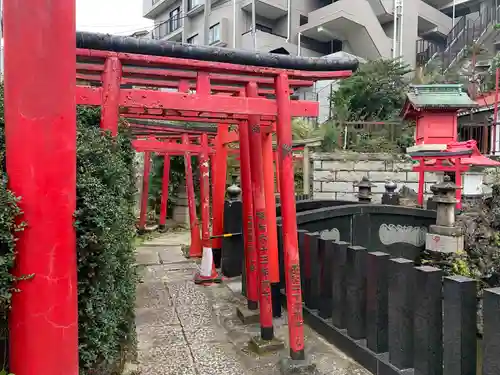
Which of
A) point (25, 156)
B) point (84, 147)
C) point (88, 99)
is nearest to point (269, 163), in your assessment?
point (88, 99)

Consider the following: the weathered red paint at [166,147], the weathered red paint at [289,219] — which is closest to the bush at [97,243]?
the weathered red paint at [289,219]

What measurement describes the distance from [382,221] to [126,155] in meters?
5.00

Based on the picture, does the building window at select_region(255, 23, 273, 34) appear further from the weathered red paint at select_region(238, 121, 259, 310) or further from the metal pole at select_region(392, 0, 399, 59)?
the weathered red paint at select_region(238, 121, 259, 310)

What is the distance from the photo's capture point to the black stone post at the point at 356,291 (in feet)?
13.0

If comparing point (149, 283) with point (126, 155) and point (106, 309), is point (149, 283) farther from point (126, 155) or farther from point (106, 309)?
point (106, 309)

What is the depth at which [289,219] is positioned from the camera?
12.2 ft

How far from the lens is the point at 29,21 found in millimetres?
1994

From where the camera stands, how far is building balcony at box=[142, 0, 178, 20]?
96.3 feet

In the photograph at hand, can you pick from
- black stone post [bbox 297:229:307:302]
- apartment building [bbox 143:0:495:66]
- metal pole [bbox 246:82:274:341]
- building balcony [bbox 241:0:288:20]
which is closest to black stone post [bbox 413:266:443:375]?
metal pole [bbox 246:82:274:341]

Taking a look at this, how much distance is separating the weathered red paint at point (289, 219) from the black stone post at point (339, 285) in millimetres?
722

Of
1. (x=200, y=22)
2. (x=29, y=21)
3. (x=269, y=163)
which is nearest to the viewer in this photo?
(x=29, y=21)

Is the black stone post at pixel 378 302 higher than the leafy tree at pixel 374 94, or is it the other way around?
the leafy tree at pixel 374 94

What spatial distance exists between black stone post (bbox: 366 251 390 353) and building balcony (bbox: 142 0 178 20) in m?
29.4

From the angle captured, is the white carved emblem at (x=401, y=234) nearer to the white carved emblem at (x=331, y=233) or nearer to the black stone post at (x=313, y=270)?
the white carved emblem at (x=331, y=233)
